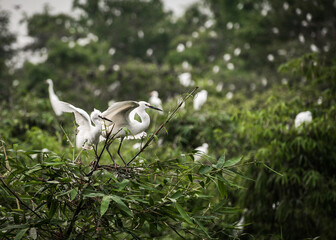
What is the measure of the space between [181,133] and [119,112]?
11.8ft

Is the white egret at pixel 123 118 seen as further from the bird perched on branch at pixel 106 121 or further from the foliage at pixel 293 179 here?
the foliage at pixel 293 179

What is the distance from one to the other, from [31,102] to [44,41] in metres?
13.8

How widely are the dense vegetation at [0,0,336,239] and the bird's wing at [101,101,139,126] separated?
6.6 inches

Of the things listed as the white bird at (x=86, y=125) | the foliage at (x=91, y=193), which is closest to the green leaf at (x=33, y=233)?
the foliage at (x=91, y=193)

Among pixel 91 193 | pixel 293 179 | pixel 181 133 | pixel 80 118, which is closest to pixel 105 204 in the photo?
pixel 91 193

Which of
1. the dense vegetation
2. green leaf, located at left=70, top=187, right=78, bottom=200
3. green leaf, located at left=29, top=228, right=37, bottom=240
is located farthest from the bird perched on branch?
green leaf, located at left=29, top=228, right=37, bottom=240

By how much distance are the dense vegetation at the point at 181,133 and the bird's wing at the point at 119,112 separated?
17 centimetres

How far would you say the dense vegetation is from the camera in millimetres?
1613

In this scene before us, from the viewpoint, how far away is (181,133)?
5.33 meters

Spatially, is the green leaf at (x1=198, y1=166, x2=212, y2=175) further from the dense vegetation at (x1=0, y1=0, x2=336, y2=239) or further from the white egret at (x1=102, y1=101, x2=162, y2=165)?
the white egret at (x1=102, y1=101, x2=162, y2=165)

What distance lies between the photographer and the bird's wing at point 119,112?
1.70 meters

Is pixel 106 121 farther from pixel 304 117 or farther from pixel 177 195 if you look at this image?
pixel 304 117

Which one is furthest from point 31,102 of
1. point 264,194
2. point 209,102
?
point 264,194

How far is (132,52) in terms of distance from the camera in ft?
65.4
